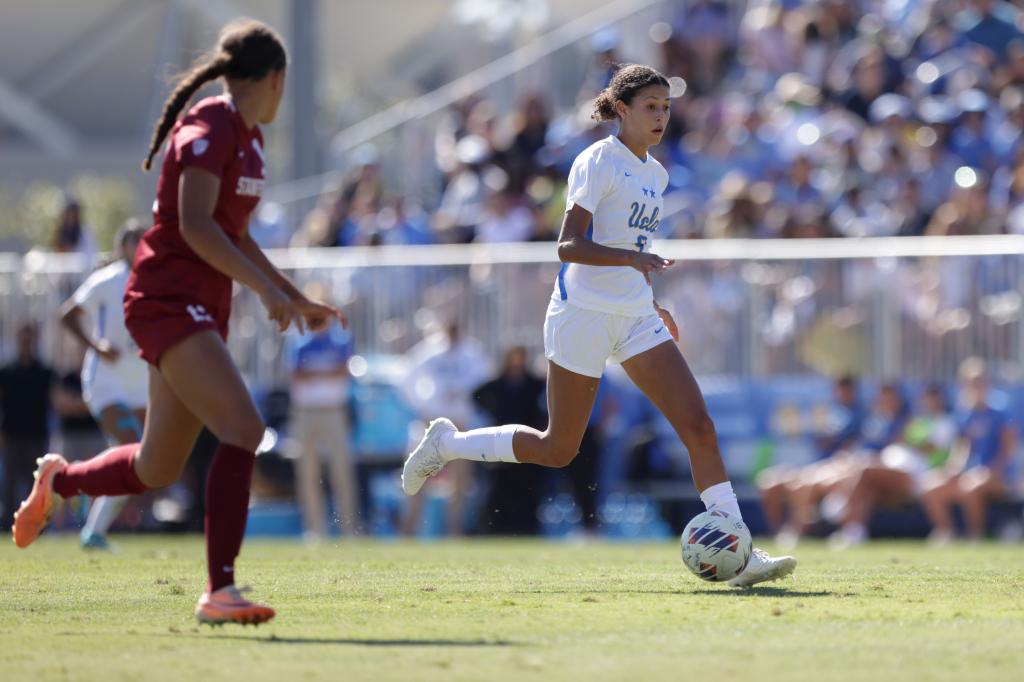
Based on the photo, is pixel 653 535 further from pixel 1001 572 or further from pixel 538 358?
pixel 1001 572

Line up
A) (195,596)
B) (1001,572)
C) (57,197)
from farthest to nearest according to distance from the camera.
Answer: (57,197)
(1001,572)
(195,596)

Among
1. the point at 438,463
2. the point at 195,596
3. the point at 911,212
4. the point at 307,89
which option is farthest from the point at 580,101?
the point at 195,596

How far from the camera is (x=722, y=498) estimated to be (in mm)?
8609

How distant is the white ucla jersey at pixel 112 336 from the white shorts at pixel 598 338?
17.1 feet

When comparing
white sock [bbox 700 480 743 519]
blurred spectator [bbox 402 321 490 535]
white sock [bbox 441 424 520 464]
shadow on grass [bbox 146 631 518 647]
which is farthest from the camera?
blurred spectator [bbox 402 321 490 535]

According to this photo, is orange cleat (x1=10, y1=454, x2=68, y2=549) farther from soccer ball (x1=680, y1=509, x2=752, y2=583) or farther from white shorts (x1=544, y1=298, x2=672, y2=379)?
soccer ball (x1=680, y1=509, x2=752, y2=583)

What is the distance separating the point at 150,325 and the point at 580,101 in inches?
594

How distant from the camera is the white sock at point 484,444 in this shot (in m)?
9.30

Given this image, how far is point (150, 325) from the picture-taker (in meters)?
7.44

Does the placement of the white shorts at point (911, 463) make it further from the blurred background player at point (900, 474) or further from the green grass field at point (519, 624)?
the green grass field at point (519, 624)

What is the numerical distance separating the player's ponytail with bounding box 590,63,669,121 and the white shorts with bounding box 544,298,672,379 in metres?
0.97

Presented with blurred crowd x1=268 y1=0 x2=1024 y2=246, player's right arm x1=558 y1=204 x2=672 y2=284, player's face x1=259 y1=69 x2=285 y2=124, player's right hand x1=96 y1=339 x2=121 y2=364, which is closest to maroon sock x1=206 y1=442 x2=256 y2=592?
player's face x1=259 y1=69 x2=285 y2=124

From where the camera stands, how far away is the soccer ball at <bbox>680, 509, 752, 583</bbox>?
8.44 metres

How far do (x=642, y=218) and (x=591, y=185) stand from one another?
0.36 meters
